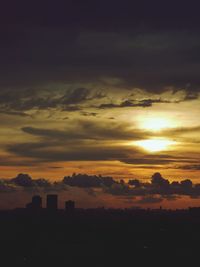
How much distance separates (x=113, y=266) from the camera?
143500mm

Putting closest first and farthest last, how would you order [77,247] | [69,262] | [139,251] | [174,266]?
[174,266]
[69,262]
[139,251]
[77,247]

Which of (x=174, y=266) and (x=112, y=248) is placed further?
(x=112, y=248)

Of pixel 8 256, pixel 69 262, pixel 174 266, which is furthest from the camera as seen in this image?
pixel 8 256

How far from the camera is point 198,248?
18788 centimetres

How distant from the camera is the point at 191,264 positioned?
144m

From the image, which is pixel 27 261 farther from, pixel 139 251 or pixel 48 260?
pixel 139 251

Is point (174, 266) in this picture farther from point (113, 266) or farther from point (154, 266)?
point (113, 266)

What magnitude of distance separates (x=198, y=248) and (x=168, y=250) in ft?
30.1

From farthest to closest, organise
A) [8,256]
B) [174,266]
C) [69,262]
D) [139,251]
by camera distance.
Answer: [139,251], [8,256], [69,262], [174,266]

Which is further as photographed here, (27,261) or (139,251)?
(139,251)

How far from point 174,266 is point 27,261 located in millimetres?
35584

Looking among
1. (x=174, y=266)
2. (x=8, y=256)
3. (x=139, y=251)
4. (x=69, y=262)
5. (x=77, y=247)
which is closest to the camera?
(x=174, y=266)

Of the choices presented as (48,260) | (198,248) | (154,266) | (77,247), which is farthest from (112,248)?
(154,266)

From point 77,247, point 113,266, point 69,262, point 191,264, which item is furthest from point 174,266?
point 77,247
